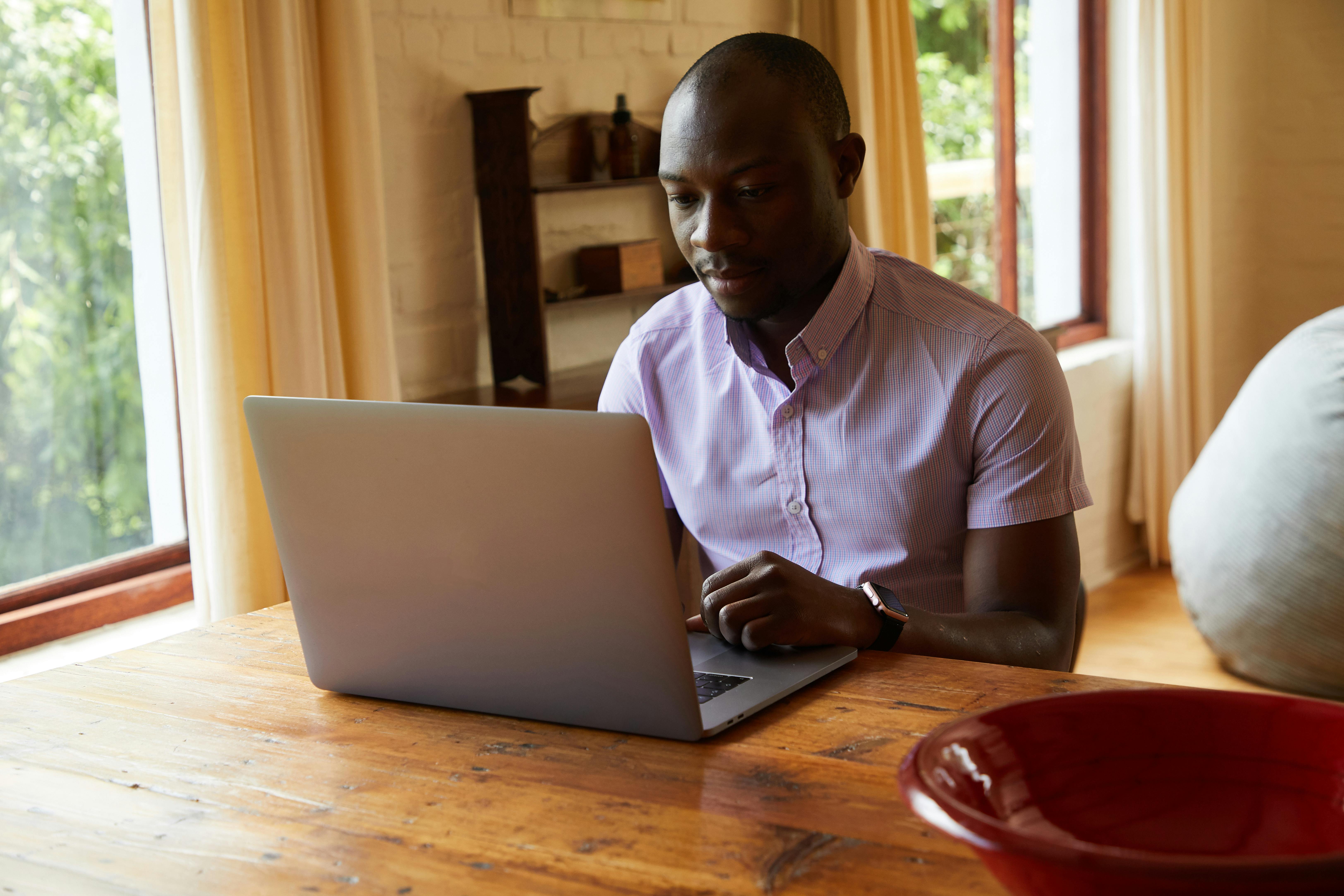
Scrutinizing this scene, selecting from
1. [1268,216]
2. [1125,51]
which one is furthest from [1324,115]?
[1125,51]

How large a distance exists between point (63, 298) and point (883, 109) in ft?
6.45

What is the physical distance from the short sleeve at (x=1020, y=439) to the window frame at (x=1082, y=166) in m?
2.59

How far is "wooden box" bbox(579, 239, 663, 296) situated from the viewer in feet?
8.66

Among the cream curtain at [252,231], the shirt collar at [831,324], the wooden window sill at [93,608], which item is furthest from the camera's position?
the wooden window sill at [93,608]

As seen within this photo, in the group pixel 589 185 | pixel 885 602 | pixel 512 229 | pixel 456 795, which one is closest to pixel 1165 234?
pixel 589 185

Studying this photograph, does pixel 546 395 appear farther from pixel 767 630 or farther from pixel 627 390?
pixel 767 630

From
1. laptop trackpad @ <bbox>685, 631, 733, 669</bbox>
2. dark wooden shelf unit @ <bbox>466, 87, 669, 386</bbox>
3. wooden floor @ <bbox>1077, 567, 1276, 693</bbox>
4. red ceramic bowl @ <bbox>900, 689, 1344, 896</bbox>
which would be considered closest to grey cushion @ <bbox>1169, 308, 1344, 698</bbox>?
wooden floor @ <bbox>1077, 567, 1276, 693</bbox>

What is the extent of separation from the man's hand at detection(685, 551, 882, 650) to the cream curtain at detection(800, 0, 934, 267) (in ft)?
6.66

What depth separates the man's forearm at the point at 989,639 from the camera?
124cm

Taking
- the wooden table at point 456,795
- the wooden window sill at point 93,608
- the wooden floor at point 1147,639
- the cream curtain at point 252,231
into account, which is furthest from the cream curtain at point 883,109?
the wooden table at point 456,795

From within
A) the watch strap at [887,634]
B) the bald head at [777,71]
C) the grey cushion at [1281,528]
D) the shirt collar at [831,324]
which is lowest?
the grey cushion at [1281,528]

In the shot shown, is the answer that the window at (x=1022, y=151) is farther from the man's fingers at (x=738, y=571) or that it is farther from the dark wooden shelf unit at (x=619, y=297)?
the man's fingers at (x=738, y=571)

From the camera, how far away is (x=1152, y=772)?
69 cm

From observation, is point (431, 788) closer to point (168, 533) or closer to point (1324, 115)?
point (168, 533)
